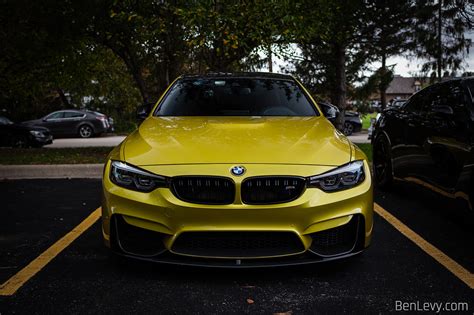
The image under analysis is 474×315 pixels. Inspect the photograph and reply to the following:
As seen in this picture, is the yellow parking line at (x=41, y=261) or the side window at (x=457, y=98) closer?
the yellow parking line at (x=41, y=261)

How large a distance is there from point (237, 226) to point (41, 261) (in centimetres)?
168

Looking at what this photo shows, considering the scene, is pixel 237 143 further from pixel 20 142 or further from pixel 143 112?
pixel 20 142

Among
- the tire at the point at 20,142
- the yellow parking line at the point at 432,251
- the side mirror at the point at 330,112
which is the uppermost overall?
the side mirror at the point at 330,112

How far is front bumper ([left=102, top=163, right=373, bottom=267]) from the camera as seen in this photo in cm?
311

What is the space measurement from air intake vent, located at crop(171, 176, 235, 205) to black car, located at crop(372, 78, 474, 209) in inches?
80.8

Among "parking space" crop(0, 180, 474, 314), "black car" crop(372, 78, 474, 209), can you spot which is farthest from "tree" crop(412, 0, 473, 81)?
"parking space" crop(0, 180, 474, 314)

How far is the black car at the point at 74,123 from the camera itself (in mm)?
22594

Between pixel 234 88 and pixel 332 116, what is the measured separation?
3.27ft

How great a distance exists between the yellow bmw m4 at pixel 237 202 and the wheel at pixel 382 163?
2.82m

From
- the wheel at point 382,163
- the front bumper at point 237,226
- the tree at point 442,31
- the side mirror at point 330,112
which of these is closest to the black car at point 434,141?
the wheel at point 382,163

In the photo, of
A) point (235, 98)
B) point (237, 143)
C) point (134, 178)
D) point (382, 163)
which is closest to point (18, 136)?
point (382, 163)

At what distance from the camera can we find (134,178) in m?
3.31

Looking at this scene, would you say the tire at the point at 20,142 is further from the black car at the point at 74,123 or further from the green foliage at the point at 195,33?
the black car at the point at 74,123

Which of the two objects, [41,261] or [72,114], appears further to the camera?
[72,114]
